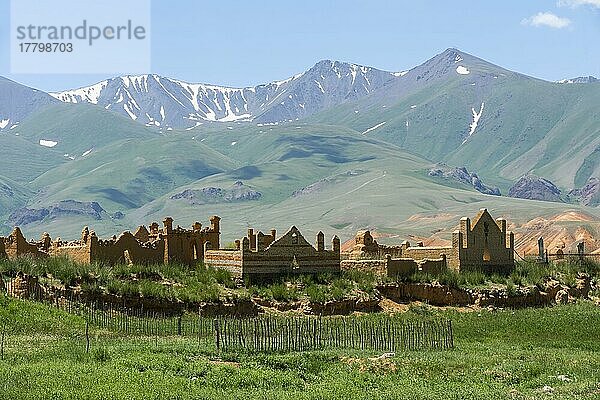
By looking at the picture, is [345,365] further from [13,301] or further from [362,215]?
[362,215]

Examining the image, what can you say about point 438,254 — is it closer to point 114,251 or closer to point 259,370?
point 114,251

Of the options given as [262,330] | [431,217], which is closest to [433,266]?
[262,330]

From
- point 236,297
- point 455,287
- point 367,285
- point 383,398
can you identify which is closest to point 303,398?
point 383,398

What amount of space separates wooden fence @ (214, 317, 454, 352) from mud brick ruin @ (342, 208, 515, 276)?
1935cm

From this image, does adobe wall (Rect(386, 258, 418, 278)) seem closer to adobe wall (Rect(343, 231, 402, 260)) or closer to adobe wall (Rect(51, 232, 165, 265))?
adobe wall (Rect(343, 231, 402, 260))

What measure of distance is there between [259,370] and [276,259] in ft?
76.3

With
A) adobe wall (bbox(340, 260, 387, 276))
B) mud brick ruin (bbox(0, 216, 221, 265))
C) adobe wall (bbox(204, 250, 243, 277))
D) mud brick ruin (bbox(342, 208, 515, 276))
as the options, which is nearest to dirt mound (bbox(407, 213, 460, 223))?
mud brick ruin (bbox(342, 208, 515, 276))

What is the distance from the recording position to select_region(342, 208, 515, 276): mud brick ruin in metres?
56.5

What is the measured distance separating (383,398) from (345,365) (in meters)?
5.44

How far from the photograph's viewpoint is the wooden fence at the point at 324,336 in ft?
103

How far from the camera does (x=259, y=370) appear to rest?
26938mm

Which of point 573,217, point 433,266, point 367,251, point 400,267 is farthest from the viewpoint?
point 573,217

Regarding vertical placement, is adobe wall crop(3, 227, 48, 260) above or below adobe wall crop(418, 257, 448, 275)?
above

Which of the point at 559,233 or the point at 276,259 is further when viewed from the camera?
the point at 559,233
